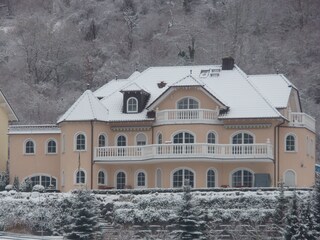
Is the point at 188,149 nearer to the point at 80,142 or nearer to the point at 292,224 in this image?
the point at 80,142

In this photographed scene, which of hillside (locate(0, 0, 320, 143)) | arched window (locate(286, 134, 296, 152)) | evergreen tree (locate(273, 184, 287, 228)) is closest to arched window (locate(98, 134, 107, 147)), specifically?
arched window (locate(286, 134, 296, 152))

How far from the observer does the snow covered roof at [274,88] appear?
75500 millimetres

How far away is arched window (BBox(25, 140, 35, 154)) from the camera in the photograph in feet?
259

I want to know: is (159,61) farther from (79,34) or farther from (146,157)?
(146,157)

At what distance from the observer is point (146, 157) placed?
243ft

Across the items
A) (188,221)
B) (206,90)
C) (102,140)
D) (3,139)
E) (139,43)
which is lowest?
(188,221)

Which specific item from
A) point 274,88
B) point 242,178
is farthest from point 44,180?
point 274,88

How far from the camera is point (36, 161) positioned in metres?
78.7

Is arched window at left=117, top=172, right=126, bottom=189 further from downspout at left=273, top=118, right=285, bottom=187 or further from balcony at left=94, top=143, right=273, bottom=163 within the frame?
downspout at left=273, top=118, right=285, bottom=187

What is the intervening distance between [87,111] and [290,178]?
12.2 meters

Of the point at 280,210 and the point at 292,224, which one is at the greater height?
the point at 280,210

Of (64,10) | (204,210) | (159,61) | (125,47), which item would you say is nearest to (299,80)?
(159,61)

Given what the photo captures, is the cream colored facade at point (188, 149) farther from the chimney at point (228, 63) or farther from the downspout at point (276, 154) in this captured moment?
the chimney at point (228, 63)

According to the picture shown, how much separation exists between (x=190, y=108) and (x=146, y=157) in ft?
12.4
